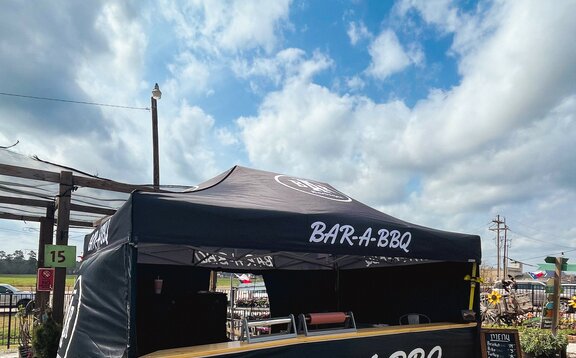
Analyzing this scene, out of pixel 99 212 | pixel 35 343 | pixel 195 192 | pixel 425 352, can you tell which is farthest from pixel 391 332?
pixel 99 212

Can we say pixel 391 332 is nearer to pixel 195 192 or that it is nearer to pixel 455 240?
pixel 455 240

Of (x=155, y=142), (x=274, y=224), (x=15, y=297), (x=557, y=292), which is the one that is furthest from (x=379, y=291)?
(x=15, y=297)

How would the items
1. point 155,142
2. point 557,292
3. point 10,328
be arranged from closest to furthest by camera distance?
point 557,292 → point 10,328 → point 155,142

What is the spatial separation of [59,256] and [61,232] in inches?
14.0

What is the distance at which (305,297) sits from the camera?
296 inches

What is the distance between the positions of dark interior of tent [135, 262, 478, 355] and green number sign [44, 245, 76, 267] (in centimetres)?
102

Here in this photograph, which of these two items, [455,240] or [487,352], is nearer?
[455,240]

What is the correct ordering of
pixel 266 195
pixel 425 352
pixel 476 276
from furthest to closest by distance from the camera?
pixel 476 276 < pixel 425 352 < pixel 266 195

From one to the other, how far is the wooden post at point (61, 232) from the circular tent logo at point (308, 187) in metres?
3.21

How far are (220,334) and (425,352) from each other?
3.11 m

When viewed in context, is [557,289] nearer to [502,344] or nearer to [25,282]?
[502,344]

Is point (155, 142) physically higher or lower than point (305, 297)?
higher

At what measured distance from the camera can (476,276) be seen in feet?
17.6

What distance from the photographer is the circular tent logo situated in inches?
194
